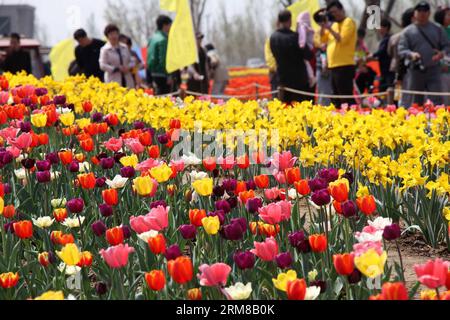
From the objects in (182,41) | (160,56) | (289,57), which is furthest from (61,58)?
(289,57)

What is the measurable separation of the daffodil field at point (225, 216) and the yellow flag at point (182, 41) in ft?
13.1

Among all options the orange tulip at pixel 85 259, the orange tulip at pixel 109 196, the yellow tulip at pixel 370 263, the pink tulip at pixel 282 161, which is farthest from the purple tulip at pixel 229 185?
the yellow tulip at pixel 370 263

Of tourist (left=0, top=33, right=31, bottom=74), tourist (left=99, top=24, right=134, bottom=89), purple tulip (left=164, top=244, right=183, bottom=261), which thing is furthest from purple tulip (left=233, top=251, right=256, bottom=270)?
tourist (left=0, top=33, right=31, bottom=74)

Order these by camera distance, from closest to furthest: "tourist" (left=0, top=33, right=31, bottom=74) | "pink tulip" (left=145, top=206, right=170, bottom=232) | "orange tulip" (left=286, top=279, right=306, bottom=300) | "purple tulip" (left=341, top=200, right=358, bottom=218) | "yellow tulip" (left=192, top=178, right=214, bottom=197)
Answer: "orange tulip" (left=286, top=279, right=306, bottom=300), "pink tulip" (left=145, top=206, right=170, bottom=232), "purple tulip" (left=341, top=200, right=358, bottom=218), "yellow tulip" (left=192, top=178, right=214, bottom=197), "tourist" (left=0, top=33, right=31, bottom=74)

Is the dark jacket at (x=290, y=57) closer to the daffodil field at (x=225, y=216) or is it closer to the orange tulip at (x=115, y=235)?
the daffodil field at (x=225, y=216)

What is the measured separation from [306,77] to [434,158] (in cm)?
610

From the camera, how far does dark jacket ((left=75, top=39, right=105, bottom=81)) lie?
11.9 m

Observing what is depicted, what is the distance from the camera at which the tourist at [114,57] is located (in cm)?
1073

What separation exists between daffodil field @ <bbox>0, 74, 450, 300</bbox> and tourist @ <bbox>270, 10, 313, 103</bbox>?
3.06m

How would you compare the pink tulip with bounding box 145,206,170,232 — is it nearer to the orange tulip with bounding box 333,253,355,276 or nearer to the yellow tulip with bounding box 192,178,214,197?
the yellow tulip with bounding box 192,178,214,197

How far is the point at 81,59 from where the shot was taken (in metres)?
12.0

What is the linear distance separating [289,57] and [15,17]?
30.6 m

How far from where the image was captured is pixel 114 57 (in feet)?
35.7

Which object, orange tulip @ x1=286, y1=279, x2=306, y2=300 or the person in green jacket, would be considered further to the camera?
the person in green jacket
